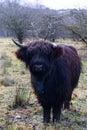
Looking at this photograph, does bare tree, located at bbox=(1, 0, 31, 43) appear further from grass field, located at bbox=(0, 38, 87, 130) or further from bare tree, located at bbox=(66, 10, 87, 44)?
grass field, located at bbox=(0, 38, 87, 130)

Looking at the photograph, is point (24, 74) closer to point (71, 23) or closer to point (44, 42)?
point (44, 42)

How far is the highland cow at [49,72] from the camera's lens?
6.60 m

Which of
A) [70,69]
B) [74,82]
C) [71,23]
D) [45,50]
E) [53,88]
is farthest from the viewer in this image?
[71,23]

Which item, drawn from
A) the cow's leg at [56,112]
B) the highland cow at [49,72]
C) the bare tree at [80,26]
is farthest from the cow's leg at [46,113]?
the bare tree at [80,26]

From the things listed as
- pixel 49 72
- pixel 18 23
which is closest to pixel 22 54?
pixel 49 72

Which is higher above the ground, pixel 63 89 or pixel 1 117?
pixel 63 89

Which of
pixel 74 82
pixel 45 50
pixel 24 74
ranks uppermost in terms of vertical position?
pixel 45 50

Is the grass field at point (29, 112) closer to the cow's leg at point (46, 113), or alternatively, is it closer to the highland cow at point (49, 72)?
the cow's leg at point (46, 113)

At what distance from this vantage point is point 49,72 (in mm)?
6867

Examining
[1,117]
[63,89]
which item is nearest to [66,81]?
[63,89]

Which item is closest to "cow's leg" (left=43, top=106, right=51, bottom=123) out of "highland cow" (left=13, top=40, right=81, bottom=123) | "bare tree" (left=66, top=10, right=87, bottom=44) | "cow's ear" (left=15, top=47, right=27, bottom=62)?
"highland cow" (left=13, top=40, right=81, bottom=123)

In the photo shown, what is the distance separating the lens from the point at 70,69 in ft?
25.5

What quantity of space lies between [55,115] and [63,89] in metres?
0.58

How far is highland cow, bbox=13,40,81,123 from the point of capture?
6.60 meters
